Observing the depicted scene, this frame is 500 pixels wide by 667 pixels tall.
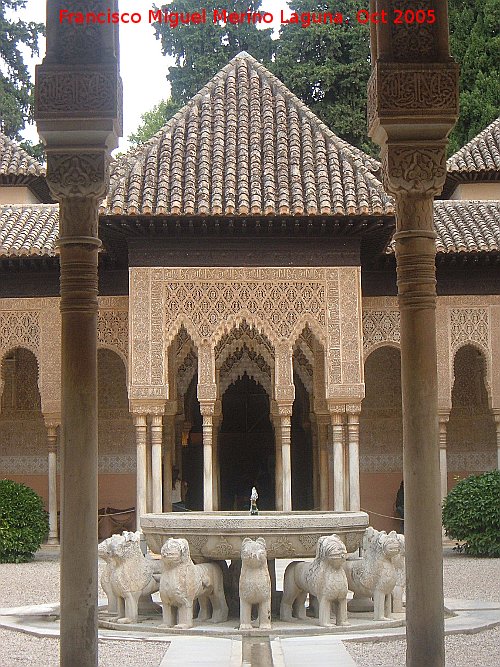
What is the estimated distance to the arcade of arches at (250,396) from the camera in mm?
18297

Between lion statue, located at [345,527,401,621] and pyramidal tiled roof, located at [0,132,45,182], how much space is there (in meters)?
14.8

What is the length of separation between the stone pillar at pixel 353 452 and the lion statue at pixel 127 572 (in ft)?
26.0

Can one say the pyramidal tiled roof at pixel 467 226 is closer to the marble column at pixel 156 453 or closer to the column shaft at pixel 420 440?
the marble column at pixel 156 453

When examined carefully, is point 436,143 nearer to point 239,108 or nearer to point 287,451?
point 287,451

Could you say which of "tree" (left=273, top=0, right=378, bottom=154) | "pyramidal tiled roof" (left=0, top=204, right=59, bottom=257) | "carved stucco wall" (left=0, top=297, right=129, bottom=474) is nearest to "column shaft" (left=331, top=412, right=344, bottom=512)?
"carved stucco wall" (left=0, top=297, right=129, bottom=474)

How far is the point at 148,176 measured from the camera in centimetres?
1877

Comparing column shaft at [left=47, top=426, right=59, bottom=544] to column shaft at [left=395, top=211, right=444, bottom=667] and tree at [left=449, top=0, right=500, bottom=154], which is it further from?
tree at [left=449, top=0, right=500, bottom=154]

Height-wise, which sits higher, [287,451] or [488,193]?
[488,193]

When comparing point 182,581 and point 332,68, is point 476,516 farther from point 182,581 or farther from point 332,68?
point 332,68

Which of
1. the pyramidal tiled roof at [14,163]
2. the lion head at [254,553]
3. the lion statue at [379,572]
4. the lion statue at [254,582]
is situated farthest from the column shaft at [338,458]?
the pyramidal tiled roof at [14,163]

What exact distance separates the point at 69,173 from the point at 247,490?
1808cm

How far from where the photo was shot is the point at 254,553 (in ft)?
31.7

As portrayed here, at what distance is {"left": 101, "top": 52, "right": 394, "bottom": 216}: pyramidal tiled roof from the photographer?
17984 mm

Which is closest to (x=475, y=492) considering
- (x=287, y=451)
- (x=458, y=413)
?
(x=287, y=451)
